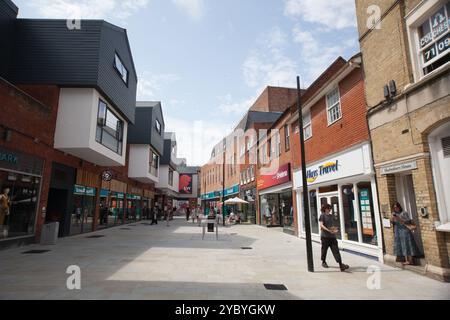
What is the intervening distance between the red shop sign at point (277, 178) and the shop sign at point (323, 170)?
3.24 meters

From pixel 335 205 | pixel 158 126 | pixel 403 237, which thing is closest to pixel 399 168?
pixel 403 237

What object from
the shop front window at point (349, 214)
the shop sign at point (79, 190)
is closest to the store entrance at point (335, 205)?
the shop front window at point (349, 214)

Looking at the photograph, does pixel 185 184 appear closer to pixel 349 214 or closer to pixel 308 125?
pixel 308 125

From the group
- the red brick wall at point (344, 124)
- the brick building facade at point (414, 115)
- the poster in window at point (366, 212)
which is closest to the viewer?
the brick building facade at point (414, 115)

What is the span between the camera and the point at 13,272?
6.69 meters

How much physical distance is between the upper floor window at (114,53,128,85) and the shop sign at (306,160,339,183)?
13137 mm

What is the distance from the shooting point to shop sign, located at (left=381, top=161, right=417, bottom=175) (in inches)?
273

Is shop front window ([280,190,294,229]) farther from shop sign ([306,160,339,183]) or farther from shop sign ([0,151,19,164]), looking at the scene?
shop sign ([0,151,19,164])

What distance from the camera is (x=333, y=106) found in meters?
11.3

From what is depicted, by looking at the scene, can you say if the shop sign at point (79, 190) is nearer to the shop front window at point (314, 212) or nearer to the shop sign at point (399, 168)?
the shop front window at point (314, 212)

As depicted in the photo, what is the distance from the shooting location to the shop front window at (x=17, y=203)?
996 cm

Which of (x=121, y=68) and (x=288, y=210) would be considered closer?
(x=121, y=68)

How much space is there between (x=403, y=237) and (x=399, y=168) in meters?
1.90

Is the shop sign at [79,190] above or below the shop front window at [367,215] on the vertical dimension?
above
